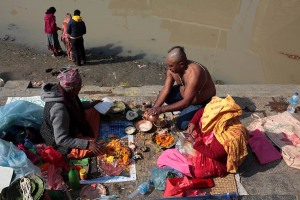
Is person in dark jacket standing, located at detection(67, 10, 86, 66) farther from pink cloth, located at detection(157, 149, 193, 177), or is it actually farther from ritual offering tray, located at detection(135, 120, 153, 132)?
pink cloth, located at detection(157, 149, 193, 177)

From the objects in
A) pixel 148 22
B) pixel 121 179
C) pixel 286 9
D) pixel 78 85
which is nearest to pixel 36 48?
pixel 148 22

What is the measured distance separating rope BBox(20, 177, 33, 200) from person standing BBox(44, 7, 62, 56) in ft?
18.7

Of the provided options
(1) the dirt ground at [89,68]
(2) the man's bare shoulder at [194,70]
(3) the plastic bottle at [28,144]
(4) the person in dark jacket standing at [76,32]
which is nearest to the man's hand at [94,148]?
(3) the plastic bottle at [28,144]

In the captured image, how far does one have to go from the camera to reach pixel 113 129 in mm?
5223

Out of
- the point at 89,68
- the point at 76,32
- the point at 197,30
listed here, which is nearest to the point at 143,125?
the point at 89,68

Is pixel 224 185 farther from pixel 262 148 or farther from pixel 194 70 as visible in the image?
pixel 194 70

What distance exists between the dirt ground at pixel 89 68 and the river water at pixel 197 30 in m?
0.39

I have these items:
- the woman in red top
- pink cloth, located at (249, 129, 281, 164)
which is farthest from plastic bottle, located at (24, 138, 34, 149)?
pink cloth, located at (249, 129, 281, 164)

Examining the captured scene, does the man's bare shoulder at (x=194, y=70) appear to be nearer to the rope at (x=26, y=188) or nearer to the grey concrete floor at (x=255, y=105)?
the grey concrete floor at (x=255, y=105)

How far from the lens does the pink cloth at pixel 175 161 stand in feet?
14.6

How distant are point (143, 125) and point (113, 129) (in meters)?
0.51

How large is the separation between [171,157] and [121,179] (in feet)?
2.68

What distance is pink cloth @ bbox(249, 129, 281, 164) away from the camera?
482 cm

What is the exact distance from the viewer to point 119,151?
474 cm
